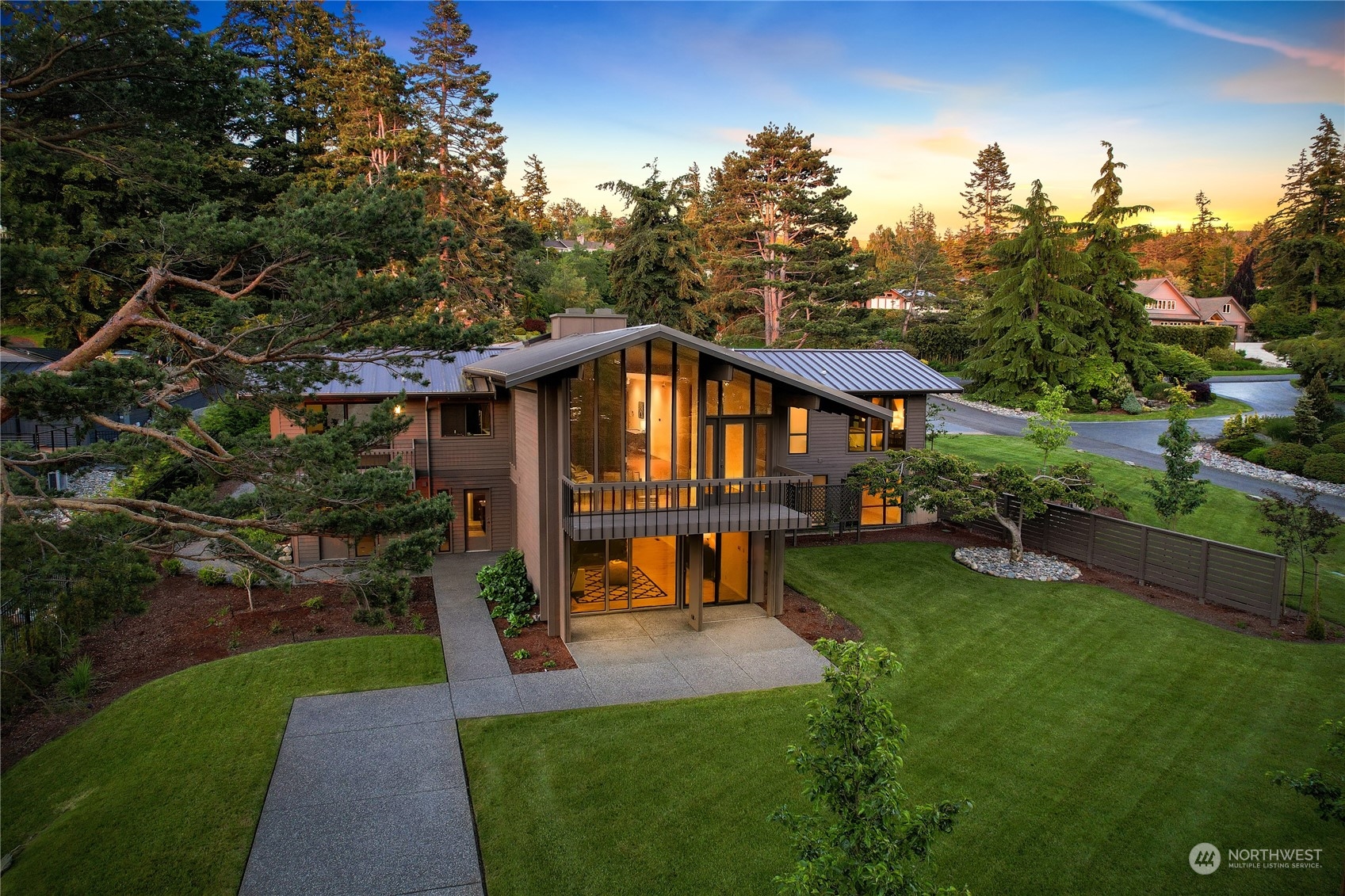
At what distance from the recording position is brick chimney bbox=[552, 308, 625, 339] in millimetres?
19219

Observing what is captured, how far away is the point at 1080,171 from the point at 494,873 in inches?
1696

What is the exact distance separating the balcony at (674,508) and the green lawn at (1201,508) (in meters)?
11.3

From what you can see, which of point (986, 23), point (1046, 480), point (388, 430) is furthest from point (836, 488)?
point (388, 430)

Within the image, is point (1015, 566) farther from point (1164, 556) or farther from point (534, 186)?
point (534, 186)

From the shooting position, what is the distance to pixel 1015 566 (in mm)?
18016

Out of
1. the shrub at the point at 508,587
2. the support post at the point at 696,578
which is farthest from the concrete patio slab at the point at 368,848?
the support post at the point at 696,578

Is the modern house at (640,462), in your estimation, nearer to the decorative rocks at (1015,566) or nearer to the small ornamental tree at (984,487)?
the small ornamental tree at (984,487)

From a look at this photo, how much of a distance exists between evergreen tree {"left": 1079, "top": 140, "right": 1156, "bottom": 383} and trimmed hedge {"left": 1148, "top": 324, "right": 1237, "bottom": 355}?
701cm

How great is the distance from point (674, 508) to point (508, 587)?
419 centimetres

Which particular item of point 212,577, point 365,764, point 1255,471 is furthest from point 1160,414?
point 212,577

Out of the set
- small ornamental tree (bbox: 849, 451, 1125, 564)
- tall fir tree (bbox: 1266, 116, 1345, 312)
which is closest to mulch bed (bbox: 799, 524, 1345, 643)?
small ornamental tree (bbox: 849, 451, 1125, 564)

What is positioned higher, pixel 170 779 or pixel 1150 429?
pixel 1150 429

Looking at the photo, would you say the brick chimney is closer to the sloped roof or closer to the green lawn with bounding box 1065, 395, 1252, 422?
the sloped roof

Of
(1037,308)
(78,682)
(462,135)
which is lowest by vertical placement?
(78,682)
